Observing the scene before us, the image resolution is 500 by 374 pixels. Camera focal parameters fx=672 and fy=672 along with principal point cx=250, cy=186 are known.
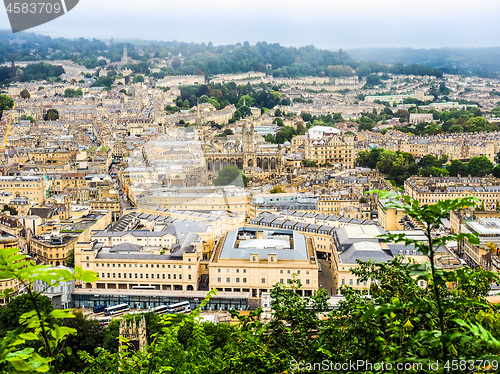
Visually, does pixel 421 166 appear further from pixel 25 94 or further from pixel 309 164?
pixel 25 94

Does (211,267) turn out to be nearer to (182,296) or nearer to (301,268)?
→ (182,296)

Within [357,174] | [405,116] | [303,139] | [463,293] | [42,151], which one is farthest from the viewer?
[405,116]

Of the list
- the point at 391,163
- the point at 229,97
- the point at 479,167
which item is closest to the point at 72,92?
the point at 229,97

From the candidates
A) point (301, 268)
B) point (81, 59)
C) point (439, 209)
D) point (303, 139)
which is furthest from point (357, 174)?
point (81, 59)

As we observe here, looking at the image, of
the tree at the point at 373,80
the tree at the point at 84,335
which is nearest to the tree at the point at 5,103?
the tree at the point at 84,335

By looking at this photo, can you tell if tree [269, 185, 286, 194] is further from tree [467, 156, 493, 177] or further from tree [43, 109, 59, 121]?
tree [43, 109, 59, 121]

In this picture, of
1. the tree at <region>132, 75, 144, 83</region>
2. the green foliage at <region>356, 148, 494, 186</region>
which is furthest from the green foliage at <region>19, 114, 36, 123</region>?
the green foliage at <region>356, 148, 494, 186</region>

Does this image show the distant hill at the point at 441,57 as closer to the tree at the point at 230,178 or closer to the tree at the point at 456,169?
the tree at the point at 456,169
